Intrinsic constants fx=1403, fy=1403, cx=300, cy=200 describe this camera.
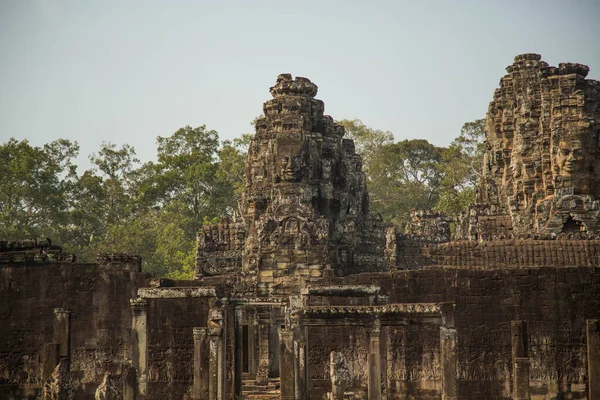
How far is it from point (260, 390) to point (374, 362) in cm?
524

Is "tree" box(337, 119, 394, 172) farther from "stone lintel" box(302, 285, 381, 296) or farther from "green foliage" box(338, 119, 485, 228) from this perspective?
"stone lintel" box(302, 285, 381, 296)

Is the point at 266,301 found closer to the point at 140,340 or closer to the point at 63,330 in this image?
the point at 140,340

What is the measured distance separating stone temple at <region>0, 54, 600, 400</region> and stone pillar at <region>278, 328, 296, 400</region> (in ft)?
0.08

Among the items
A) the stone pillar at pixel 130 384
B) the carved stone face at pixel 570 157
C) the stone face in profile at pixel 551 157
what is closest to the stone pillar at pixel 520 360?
Result: the stone pillar at pixel 130 384

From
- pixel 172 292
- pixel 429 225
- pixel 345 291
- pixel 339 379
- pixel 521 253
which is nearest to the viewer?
pixel 339 379

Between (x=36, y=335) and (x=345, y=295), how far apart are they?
6.43 meters

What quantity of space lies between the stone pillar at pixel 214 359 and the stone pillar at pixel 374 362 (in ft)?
8.97

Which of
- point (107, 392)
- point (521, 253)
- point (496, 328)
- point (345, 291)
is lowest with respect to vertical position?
point (107, 392)

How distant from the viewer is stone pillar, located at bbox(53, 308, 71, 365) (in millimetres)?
25844

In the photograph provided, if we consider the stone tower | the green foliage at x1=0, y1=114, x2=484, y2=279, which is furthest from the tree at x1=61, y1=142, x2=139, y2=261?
the stone tower

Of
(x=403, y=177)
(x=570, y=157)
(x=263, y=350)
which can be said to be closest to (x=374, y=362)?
(x=263, y=350)

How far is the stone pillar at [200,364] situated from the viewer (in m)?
25.3

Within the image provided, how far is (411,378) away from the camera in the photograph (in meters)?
26.4

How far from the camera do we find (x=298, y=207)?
104ft
